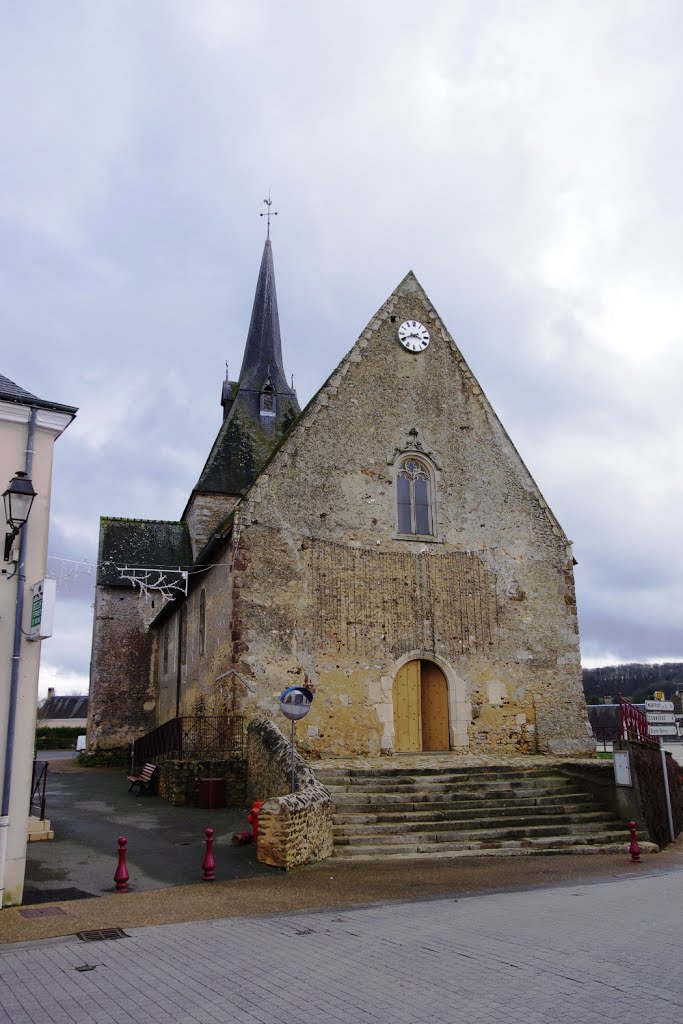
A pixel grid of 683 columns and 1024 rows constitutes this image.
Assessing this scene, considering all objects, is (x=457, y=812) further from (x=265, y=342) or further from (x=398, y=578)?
(x=265, y=342)

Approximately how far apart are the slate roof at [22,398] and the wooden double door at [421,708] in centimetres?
993

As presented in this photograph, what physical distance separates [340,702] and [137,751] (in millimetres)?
11019

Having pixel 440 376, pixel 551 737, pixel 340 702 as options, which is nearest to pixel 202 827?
pixel 340 702

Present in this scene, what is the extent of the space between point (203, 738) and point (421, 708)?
4689mm

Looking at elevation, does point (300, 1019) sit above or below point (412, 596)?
below

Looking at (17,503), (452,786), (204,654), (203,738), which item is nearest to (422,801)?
(452,786)

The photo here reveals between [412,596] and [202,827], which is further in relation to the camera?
[412,596]

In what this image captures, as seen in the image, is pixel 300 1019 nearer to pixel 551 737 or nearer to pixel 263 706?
pixel 263 706

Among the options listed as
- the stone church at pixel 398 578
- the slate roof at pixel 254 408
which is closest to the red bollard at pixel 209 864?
the stone church at pixel 398 578

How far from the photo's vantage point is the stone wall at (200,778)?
15.0 metres

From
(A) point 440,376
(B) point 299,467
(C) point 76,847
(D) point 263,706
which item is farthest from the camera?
(A) point 440,376

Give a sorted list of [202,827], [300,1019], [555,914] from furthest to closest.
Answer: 1. [202,827]
2. [555,914]
3. [300,1019]

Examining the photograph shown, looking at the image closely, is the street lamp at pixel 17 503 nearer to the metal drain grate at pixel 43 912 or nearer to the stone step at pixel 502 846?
the metal drain grate at pixel 43 912

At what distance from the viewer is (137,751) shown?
977 inches
